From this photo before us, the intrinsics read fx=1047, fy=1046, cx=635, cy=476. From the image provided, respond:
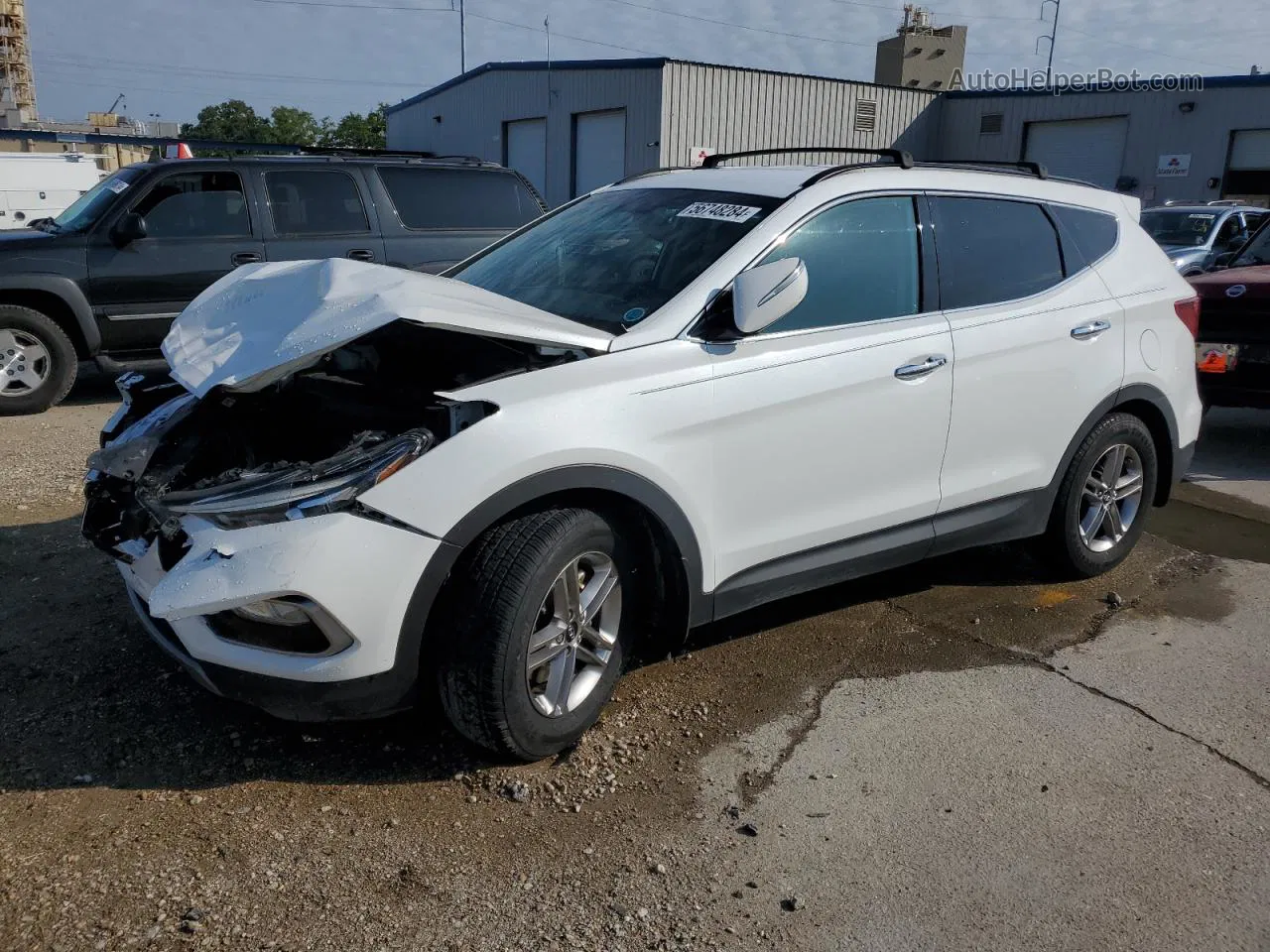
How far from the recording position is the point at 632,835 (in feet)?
9.63

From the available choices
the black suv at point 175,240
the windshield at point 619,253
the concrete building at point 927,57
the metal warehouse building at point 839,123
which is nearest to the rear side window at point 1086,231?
the windshield at point 619,253

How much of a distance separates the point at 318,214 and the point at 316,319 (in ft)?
19.9

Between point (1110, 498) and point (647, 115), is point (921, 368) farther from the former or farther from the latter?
point (647, 115)

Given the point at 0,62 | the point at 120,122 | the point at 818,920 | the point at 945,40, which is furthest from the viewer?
the point at 0,62

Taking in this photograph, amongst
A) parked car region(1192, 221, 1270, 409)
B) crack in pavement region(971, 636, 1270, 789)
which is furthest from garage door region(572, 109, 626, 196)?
crack in pavement region(971, 636, 1270, 789)

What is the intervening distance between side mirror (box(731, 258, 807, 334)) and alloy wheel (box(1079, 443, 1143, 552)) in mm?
2158

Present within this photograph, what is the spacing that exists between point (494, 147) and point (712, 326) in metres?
27.8

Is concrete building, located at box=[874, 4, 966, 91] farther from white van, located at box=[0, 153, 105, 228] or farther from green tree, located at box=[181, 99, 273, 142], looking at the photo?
green tree, located at box=[181, 99, 273, 142]

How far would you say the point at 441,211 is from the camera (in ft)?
29.5

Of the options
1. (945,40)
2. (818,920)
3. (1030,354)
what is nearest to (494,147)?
(945,40)

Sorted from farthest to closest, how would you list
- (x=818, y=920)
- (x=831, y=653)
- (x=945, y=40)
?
(x=945, y=40)
(x=831, y=653)
(x=818, y=920)

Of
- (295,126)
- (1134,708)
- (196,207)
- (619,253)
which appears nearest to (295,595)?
(619,253)

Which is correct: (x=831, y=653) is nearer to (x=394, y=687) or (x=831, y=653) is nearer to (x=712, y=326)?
(x=712, y=326)

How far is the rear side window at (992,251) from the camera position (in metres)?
4.14
